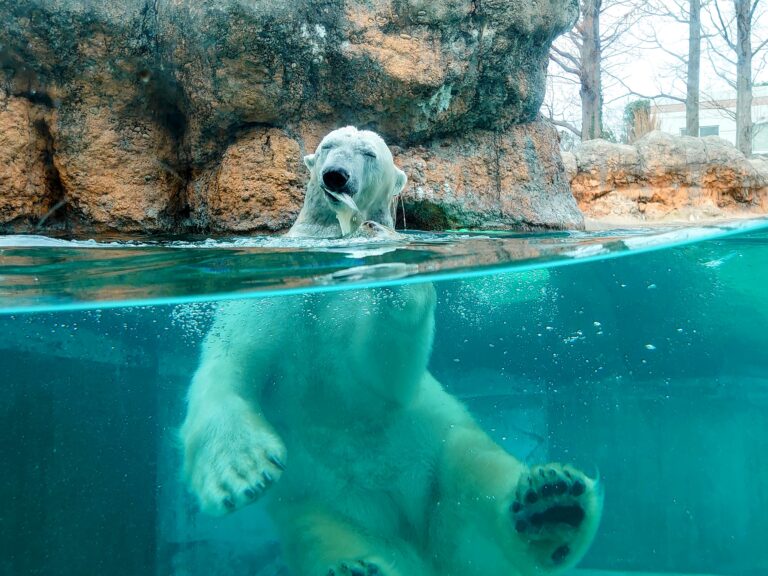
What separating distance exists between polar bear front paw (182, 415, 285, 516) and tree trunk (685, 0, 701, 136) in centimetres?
1237

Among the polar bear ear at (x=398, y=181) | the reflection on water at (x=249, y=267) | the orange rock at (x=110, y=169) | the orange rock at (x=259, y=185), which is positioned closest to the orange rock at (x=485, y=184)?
the polar bear ear at (x=398, y=181)

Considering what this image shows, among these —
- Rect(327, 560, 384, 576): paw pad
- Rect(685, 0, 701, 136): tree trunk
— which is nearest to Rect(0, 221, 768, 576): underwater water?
Rect(327, 560, 384, 576): paw pad

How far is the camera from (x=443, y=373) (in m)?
3.12

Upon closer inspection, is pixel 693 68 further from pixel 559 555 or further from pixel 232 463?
pixel 232 463

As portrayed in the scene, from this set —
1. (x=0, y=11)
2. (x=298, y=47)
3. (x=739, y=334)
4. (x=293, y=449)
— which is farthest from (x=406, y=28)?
(x=293, y=449)

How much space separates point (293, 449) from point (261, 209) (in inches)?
116

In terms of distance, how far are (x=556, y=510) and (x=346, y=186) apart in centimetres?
229

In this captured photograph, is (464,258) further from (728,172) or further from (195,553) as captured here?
(728,172)

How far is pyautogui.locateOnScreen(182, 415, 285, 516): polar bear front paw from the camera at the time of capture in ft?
7.48

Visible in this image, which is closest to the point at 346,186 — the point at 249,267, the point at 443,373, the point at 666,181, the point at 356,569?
the point at 249,267

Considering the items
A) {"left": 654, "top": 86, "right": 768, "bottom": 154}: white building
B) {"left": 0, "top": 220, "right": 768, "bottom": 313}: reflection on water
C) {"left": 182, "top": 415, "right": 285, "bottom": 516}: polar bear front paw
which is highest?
{"left": 654, "top": 86, "right": 768, "bottom": 154}: white building

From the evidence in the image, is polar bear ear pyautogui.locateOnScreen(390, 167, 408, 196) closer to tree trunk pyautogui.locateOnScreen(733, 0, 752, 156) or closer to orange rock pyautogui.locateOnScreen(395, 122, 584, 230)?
orange rock pyautogui.locateOnScreen(395, 122, 584, 230)

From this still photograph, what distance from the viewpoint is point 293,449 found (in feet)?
9.01

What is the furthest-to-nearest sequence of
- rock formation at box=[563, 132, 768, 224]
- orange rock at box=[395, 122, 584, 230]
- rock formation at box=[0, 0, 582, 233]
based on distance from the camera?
rock formation at box=[563, 132, 768, 224] → orange rock at box=[395, 122, 584, 230] → rock formation at box=[0, 0, 582, 233]
